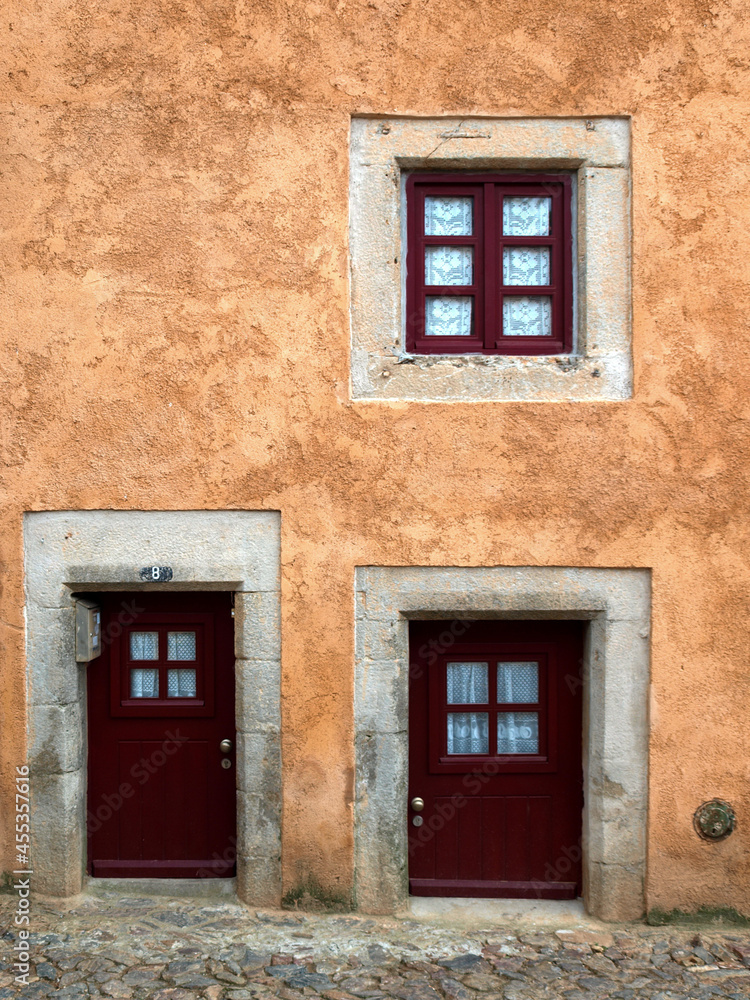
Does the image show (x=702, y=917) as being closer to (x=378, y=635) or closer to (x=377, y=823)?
(x=377, y=823)

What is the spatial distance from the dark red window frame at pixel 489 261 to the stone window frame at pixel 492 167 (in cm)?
9

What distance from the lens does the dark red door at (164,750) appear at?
15.5 ft

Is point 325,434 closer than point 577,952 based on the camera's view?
No

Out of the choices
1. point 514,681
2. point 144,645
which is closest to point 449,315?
point 514,681

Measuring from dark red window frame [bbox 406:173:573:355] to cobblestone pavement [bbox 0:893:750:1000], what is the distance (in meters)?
3.27

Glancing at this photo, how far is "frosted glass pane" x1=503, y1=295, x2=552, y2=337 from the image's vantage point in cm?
459

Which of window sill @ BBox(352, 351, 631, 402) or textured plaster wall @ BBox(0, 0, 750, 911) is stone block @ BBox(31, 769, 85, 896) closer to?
textured plaster wall @ BBox(0, 0, 750, 911)

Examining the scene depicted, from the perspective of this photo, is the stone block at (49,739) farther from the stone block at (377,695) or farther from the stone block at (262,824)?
the stone block at (377,695)

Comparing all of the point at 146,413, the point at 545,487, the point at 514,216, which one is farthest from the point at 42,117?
the point at 545,487

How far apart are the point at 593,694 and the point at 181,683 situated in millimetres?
2453

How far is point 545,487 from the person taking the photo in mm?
4348

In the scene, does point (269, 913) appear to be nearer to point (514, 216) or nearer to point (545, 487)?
point (545, 487)

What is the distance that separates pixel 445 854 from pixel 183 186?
4.17m

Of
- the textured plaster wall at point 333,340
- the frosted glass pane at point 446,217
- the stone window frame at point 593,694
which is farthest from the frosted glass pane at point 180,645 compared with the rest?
the frosted glass pane at point 446,217
